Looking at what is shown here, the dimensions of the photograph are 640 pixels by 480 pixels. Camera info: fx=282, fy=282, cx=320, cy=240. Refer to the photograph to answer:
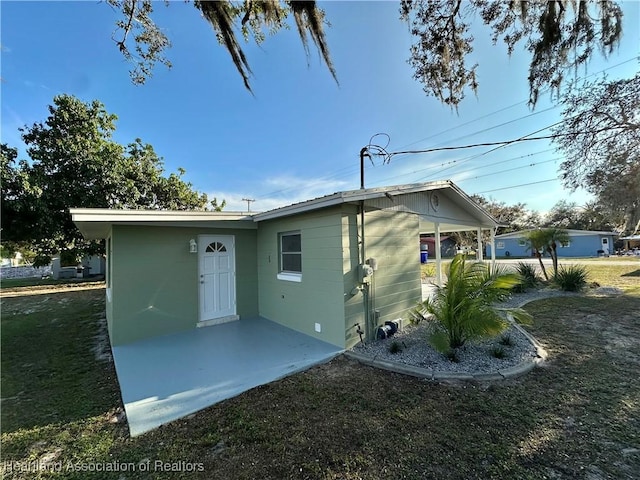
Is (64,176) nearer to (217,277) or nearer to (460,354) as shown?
(217,277)

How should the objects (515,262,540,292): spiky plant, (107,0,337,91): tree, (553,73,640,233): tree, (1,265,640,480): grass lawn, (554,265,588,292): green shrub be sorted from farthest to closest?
(515,262,540,292): spiky plant < (554,265,588,292): green shrub < (553,73,640,233): tree < (107,0,337,91): tree < (1,265,640,480): grass lawn

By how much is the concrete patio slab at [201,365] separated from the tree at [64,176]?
1009cm

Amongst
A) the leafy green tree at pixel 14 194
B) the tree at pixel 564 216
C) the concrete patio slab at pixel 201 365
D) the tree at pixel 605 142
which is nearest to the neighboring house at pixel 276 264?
the concrete patio slab at pixel 201 365

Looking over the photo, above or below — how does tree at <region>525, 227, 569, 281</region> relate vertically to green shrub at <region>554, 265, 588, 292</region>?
above

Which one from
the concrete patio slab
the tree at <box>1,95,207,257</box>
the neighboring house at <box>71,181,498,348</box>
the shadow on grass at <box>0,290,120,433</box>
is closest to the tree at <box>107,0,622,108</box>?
the neighboring house at <box>71,181,498,348</box>

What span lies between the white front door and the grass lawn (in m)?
2.33

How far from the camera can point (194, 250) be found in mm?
6453

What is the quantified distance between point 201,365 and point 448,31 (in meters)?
6.42

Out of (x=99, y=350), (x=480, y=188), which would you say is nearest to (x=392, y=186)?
(x=99, y=350)

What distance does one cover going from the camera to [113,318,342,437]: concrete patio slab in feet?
10.9

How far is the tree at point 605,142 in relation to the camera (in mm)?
7551

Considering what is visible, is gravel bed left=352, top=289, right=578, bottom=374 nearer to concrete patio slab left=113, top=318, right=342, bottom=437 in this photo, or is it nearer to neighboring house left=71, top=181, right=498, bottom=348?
neighboring house left=71, top=181, right=498, bottom=348

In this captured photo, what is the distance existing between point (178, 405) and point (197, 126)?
33.6ft

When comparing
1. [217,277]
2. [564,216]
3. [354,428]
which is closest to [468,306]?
[354,428]
